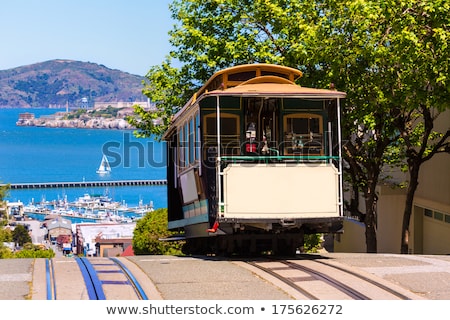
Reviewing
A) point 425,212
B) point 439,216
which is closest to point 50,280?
point 439,216

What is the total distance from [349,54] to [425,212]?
9304mm

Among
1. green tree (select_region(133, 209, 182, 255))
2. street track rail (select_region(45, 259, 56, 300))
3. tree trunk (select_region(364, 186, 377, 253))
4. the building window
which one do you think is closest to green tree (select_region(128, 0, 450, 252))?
tree trunk (select_region(364, 186, 377, 253))

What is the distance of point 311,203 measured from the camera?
16.4 metres

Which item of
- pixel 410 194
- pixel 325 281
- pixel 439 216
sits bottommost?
pixel 439 216

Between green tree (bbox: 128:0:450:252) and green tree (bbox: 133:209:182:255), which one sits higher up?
green tree (bbox: 128:0:450:252)

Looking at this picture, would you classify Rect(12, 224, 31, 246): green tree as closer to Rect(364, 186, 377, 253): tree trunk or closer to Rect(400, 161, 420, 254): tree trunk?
Rect(364, 186, 377, 253): tree trunk

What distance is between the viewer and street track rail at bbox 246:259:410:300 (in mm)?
11812

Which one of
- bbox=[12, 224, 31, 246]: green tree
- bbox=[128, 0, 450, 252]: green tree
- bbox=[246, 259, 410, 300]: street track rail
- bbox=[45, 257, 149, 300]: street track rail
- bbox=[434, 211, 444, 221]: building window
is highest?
bbox=[128, 0, 450, 252]: green tree

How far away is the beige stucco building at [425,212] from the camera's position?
28000mm

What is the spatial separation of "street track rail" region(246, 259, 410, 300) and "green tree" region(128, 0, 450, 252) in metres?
8.42

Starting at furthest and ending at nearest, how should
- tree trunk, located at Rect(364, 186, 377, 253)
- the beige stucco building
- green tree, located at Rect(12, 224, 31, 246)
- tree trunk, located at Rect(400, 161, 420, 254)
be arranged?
green tree, located at Rect(12, 224, 31, 246) → the beige stucco building → tree trunk, located at Rect(364, 186, 377, 253) → tree trunk, located at Rect(400, 161, 420, 254)

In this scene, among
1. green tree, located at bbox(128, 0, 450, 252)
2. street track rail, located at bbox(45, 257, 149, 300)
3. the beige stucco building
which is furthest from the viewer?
the beige stucco building

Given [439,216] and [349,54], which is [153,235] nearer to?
[439,216]

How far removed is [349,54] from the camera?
23.6 metres
